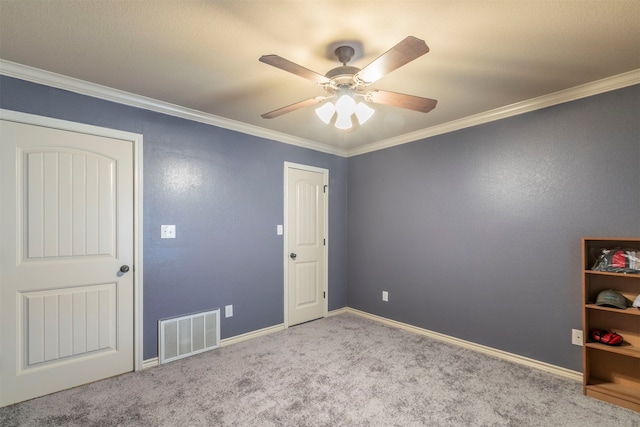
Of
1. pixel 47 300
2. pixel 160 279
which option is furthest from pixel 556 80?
pixel 47 300

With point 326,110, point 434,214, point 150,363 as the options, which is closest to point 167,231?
point 150,363

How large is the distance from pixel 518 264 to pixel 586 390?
102 centimetres

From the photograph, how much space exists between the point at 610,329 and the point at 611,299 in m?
0.34

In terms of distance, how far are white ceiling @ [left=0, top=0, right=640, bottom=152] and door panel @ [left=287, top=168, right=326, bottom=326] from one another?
1.47 m

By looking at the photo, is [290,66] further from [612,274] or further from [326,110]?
[612,274]

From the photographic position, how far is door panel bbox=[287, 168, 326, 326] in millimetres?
3844

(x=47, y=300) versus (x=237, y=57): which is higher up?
(x=237, y=57)

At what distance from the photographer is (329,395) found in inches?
88.7

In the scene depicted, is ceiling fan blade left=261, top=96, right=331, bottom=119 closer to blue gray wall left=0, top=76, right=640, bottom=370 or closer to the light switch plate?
blue gray wall left=0, top=76, right=640, bottom=370

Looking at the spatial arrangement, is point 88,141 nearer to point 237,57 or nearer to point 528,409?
point 237,57

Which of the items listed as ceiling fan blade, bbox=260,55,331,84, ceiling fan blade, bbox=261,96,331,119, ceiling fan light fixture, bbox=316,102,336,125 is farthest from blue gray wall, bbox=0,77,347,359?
ceiling fan blade, bbox=260,55,331,84

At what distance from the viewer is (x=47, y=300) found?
2.27 meters

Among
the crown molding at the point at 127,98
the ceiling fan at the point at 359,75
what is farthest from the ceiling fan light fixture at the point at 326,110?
the crown molding at the point at 127,98

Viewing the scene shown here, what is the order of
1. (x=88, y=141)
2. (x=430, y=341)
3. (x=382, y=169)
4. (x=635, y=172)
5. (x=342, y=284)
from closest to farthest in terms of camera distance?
(x=635, y=172), (x=88, y=141), (x=430, y=341), (x=382, y=169), (x=342, y=284)
